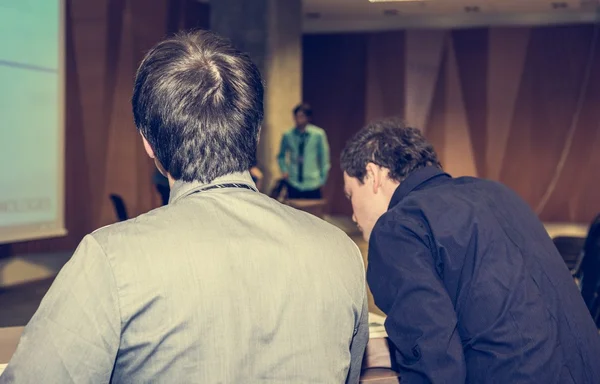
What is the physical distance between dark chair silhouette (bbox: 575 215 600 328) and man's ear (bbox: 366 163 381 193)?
1098 millimetres

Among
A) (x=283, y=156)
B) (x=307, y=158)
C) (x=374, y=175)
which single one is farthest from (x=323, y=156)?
(x=374, y=175)

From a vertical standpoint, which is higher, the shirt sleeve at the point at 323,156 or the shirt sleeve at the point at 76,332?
the shirt sleeve at the point at 76,332

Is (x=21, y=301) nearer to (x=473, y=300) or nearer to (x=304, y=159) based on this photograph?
(x=304, y=159)

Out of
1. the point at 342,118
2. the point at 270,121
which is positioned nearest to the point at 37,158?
the point at 270,121

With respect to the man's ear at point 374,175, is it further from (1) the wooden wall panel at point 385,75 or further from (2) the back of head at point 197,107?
(1) the wooden wall panel at point 385,75

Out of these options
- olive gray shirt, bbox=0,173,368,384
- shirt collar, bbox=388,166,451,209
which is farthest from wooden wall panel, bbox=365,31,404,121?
olive gray shirt, bbox=0,173,368,384

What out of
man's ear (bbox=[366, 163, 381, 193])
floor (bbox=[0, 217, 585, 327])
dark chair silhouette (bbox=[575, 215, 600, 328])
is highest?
man's ear (bbox=[366, 163, 381, 193])

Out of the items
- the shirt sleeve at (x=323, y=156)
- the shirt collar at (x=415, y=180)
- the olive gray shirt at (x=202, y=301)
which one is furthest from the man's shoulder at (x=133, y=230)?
the shirt sleeve at (x=323, y=156)

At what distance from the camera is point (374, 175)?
2.00 metres

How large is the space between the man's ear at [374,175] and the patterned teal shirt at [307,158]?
234 inches

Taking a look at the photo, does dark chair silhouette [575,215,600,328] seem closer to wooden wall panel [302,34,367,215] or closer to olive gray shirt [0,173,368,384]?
olive gray shirt [0,173,368,384]

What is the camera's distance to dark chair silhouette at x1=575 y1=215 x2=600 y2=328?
8.82 feet

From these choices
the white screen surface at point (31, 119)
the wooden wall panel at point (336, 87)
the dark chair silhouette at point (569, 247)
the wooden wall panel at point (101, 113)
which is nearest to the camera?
the dark chair silhouette at point (569, 247)

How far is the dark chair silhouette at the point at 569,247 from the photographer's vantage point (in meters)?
4.22
